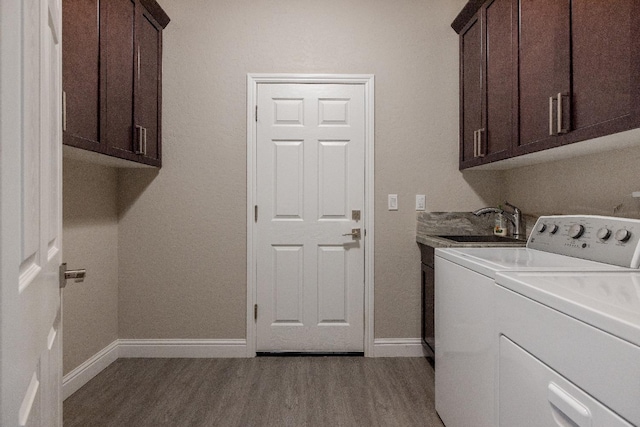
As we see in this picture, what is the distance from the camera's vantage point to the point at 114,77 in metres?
2.04

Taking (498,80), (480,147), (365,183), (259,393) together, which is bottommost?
(259,393)

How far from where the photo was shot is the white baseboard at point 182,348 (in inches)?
108

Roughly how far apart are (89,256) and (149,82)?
1236 mm

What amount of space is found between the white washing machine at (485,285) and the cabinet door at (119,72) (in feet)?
6.15

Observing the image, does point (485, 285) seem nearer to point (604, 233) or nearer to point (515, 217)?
point (604, 233)

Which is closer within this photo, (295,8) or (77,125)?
(77,125)

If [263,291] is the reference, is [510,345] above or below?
above

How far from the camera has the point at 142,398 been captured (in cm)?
215

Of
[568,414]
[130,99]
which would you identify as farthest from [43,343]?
[130,99]

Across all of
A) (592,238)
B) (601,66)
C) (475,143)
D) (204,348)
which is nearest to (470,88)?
(475,143)

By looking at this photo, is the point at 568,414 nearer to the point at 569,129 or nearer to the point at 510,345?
the point at 510,345

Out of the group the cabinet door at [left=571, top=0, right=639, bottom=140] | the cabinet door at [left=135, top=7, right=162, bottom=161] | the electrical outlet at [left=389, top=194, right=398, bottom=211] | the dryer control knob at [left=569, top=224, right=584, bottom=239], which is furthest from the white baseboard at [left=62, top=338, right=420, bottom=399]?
the cabinet door at [left=571, top=0, right=639, bottom=140]

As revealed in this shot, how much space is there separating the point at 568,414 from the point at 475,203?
214 cm

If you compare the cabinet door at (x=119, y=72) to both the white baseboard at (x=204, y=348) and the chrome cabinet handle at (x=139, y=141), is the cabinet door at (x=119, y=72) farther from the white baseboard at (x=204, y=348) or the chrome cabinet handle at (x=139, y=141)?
the white baseboard at (x=204, y=348)
